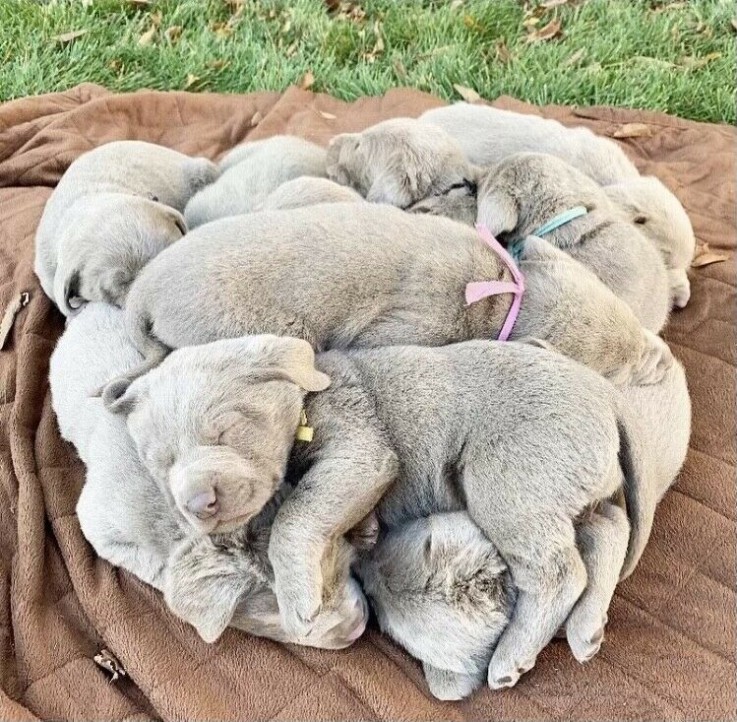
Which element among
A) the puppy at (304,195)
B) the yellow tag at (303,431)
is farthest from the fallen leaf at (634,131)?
the yellow tag at (303,431)

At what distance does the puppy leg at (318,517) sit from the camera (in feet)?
7.03

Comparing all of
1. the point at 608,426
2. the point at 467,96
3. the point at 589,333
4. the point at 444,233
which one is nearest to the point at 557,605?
the point at 608,426

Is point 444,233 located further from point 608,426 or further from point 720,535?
point 720,535

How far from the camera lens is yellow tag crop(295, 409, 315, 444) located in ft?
7.63

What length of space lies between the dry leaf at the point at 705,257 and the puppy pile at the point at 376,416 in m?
0.79

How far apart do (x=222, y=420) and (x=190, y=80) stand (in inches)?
160

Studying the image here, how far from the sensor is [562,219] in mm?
3156

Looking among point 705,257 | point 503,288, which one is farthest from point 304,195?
point 705,257

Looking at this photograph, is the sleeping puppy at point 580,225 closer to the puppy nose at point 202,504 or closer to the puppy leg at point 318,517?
the puppy leg at point 318,517

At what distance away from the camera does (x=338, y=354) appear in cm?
263

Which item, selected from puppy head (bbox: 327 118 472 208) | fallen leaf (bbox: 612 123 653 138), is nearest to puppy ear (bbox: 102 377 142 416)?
puppy head (bbox: 327 118 472 208)

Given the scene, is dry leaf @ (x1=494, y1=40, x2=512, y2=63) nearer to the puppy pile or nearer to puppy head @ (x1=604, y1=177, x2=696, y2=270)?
puppy head @ (x1=604, y1=177, x2=696, y2=270)

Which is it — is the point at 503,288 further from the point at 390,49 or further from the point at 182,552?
the point at 390,49

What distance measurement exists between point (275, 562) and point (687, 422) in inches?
63.8
